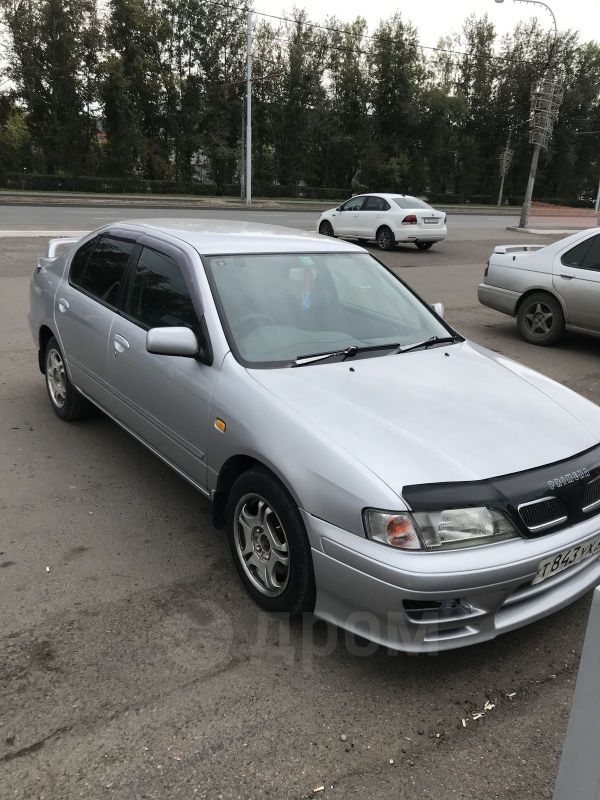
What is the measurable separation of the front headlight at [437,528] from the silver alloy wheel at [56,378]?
3383 millimetres

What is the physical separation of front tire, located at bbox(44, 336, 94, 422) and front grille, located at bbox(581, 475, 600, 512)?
363 centimetres

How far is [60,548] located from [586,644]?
8.81 feet

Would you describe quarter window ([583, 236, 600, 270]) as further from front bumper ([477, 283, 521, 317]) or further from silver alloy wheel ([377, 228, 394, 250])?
silver alloy wheel ([377, 228, 394, 250])

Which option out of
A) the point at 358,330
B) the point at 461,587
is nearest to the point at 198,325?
the point at 358,330

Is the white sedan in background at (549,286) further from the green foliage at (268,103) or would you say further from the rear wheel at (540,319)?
the green foliage at (268,103)

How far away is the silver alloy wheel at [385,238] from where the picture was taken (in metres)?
18.0

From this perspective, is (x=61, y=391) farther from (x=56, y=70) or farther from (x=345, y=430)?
(x=56, y=70)

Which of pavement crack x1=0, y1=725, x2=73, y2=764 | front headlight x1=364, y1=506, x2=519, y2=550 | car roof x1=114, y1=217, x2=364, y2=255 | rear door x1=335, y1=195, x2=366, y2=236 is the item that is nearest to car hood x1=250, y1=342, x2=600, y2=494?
front headlight x1=364, y1=506, x2=519, y2=550

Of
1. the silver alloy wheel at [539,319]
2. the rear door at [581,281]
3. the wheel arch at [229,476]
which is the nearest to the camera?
the wheel arch at [229,476]

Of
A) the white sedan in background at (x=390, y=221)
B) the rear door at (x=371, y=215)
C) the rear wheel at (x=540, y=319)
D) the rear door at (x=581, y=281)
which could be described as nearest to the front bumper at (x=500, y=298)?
the rear wheel at (x=540, y=319)

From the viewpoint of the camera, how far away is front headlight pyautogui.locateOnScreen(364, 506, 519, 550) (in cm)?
240

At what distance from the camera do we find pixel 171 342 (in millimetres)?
3207

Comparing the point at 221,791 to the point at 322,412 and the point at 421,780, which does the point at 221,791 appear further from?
the point at 322,412

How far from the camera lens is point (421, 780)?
7.22ft
